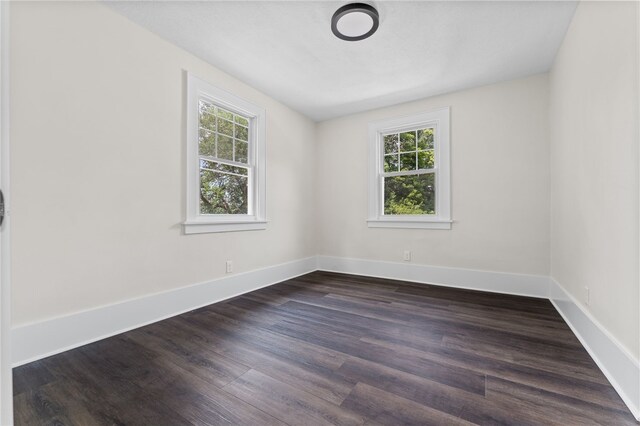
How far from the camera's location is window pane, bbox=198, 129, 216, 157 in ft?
9.42

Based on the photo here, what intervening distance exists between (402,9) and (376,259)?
9.70 ft

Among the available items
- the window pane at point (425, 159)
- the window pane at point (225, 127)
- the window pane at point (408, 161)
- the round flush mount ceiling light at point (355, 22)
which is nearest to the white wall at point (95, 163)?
the window pane at point (225, 127)

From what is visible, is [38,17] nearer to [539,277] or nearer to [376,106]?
[376,106]

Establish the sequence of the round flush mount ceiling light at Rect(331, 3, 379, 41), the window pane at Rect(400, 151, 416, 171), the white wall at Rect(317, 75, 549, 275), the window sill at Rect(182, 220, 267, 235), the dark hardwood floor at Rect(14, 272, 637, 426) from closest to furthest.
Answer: the dark hardwood floor at Rect(14, 272, 637, 426) < the round flush mount ceiling light at Rect(331, 3, 379, 41) < the window sill at Rect(182, 220, 267, 235) < the white wall at Rect(317, 75, 549, 275) < the window pane at Rect(400, 151, 416, 171)

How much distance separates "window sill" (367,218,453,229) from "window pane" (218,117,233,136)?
2250mm

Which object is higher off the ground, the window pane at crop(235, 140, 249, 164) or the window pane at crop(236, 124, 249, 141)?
the window pane at crop(236, 124, 249, 141)

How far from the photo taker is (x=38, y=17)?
5.88ft

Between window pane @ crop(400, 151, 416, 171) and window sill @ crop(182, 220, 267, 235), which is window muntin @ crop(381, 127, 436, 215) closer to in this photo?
window pane @ crop(400, 151, 416, 171)

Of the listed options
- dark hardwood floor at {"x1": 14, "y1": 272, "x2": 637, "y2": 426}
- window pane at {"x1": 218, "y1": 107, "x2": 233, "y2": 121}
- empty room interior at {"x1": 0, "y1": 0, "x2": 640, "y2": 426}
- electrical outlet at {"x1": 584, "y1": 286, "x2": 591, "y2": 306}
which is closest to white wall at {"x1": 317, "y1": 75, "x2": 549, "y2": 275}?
empty room interior at {"x1": 0, "y1": 0, "x2": 640, "y2": 426}

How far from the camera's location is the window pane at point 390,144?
13.1 feet

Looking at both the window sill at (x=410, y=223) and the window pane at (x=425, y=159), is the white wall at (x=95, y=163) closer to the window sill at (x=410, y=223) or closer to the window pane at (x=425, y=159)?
the window sill at (x=410, y=223)

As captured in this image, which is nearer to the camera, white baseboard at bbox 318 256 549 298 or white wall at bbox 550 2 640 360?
white wall at bbox 550 2 640 360

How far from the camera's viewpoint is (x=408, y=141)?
12.8 ft

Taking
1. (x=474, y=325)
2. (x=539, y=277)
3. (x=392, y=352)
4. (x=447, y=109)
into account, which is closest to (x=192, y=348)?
(x=392, y=352)
